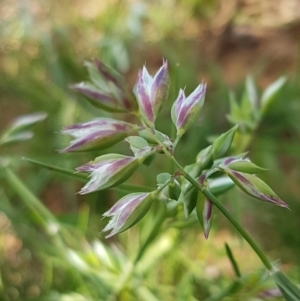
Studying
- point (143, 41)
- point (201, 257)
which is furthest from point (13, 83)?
point (201, 257)

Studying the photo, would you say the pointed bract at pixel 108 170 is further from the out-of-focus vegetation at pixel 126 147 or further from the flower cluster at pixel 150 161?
the out-of-focus vegetation at pixel 126 147

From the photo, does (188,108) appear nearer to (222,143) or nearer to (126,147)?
(222,143)

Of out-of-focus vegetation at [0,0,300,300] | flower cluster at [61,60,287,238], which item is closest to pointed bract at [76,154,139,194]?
flower cluster at [61,60,287,238]

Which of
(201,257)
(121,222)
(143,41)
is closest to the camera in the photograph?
(121,222)

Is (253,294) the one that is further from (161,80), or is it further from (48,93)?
(48,93)

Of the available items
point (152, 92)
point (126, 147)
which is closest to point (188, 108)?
point (152, 92)

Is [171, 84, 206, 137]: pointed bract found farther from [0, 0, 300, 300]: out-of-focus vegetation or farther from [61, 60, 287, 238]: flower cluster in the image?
[0, 0, 300, 300]: out-of-focus vegetation

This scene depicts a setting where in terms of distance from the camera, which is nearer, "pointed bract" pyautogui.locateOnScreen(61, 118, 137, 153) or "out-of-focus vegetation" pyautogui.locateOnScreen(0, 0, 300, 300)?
"pointed bract" pyautogui.locateOnScreen(61, 118, 137, 153)

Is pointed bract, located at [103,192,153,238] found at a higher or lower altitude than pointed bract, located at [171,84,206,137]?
lower
